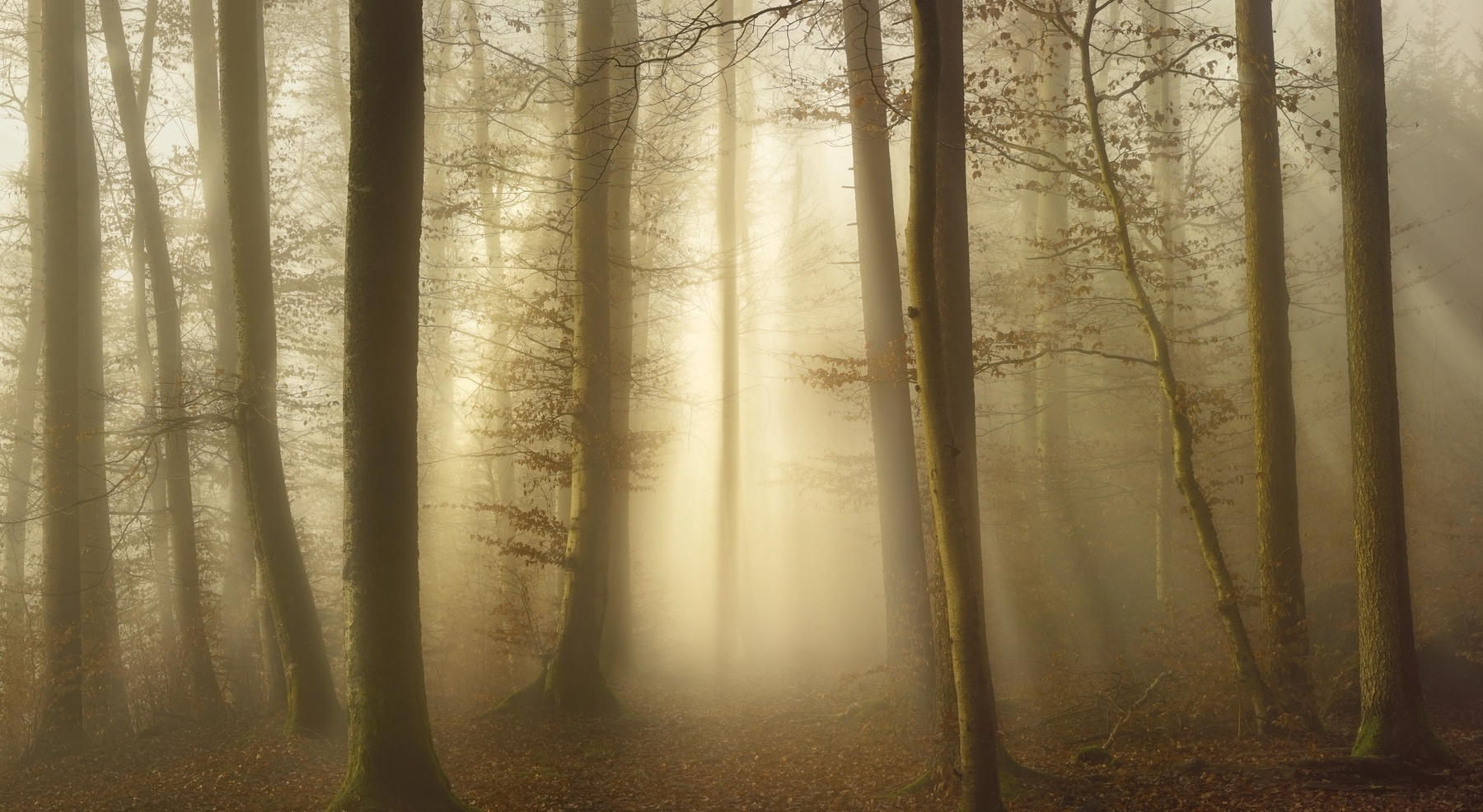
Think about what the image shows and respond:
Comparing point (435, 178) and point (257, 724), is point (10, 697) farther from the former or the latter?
point (435, 178)

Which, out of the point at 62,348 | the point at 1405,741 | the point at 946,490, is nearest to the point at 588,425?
the point at 946,490

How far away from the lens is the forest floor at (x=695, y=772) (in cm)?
696

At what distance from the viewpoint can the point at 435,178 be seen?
55.9 ft

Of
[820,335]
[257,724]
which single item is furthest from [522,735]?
[820,335]

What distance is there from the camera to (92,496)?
1155cm

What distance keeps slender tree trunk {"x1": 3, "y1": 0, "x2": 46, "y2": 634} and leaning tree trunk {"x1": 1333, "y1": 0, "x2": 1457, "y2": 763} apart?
15.7 meters

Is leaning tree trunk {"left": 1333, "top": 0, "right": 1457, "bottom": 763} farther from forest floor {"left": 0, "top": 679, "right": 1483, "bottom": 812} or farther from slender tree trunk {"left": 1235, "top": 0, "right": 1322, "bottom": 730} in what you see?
slender tree trunk {"left": 1235, "top": 0, "right": 1322, "bottom": 730}

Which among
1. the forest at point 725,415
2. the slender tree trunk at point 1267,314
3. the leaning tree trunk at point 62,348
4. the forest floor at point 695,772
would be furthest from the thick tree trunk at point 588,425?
the slender tree trunk at point 1267,314

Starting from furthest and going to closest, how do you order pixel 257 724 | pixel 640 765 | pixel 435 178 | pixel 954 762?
1. pixel 435 178
2. pixel 257 724
3. pixel 640 765
4. pixel 954 762

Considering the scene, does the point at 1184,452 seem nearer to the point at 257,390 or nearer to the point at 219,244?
the point at 257,390

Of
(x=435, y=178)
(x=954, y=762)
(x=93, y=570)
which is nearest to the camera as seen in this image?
(x=954, y=762)

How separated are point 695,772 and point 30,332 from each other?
1701cm

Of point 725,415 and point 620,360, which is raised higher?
point 620,360

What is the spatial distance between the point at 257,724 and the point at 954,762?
7.75m
